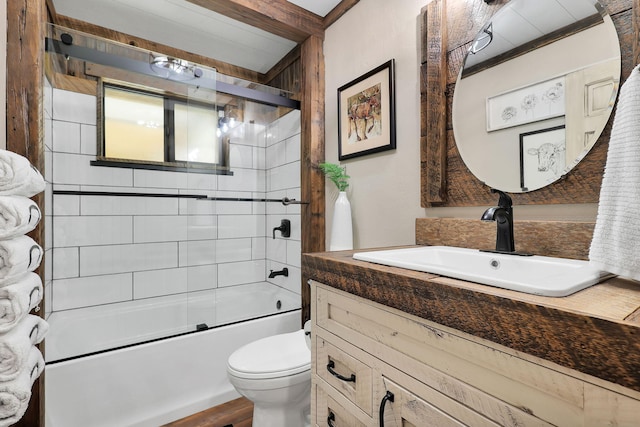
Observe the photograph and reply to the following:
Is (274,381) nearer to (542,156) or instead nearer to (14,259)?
(14,259)

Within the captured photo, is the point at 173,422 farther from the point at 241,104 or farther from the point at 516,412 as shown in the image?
the point at 241,104

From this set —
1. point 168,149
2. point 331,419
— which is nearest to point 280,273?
point 168,149

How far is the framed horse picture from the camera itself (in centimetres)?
157

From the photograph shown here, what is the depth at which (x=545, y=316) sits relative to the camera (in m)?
0.45

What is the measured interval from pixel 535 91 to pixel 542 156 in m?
0.23

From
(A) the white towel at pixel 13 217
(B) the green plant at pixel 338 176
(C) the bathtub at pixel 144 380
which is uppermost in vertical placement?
(B) the green plant at pixel 338 176

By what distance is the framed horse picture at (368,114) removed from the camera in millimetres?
1567

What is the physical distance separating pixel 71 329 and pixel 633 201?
2503 millimetres

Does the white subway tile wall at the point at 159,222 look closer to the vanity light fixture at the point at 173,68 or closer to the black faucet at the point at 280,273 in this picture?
the black faucet at the point at 280,273

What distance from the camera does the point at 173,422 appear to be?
1.58 metres

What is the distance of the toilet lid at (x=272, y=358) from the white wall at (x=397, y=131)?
0.67 metres

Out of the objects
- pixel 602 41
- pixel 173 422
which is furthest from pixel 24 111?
pixel 602 41

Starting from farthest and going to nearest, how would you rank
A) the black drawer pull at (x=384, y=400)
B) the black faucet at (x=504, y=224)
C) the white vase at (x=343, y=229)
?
the white vase at (x=343, y=229), the black faucet at (x=504, y=224), the black drawer pull at (x=384, y=400)

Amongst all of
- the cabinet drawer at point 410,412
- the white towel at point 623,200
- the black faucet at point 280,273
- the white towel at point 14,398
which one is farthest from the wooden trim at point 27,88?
the white towel at point 623,200
